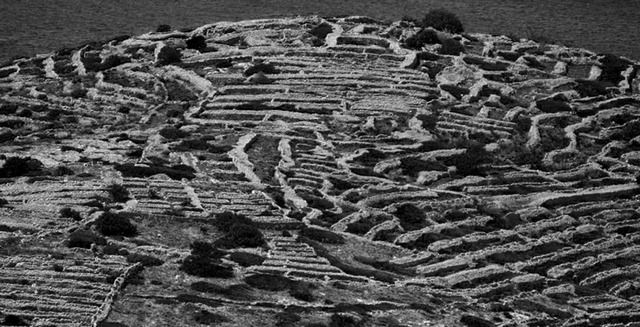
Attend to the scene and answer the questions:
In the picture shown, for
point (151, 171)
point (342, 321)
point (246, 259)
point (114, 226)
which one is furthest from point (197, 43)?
point (342, 321)

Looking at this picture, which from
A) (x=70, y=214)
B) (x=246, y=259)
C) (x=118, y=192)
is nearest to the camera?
(x=246, y=259)

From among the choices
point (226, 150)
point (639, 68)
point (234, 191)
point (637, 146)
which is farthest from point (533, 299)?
point (639, 68)

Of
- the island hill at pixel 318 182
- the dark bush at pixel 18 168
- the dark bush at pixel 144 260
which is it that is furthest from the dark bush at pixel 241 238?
the dark bush at pixel 18 168

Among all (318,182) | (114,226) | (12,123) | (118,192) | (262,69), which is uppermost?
(114,226)

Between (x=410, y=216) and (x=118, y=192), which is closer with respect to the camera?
(x=118, y=192)

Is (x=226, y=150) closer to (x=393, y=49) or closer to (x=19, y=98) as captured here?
(x=19, y=98)

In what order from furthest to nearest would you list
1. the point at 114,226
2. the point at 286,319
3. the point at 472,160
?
the point at 472,160 → the point at 114,226 → the point at 286,319

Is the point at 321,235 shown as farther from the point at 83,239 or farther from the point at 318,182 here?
the point at 83,239
